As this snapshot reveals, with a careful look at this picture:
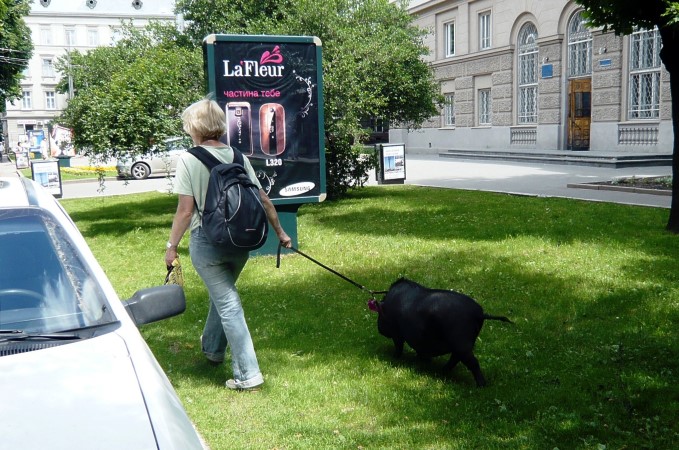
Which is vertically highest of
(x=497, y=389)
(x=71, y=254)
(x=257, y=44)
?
(x=257, y=44)

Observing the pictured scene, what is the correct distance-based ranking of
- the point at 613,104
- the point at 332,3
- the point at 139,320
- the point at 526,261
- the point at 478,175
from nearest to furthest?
the point at 139,320
the point at 526,261
the point at 332,3
the point at 478,175
the point at 613,104

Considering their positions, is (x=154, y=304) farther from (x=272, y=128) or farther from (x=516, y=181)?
(x=516, y=181)

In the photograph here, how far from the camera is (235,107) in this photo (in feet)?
31.0

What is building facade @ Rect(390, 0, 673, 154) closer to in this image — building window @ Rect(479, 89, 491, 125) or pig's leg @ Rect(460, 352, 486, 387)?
building window @ Rect(479, 89, 491, 125)

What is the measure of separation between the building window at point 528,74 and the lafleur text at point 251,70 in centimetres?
2563

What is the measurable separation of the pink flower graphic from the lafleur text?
6 cm

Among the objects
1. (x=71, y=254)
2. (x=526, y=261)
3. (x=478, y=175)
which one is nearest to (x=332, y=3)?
(x=526, y=261)

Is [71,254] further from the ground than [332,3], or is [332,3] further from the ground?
[332,3]

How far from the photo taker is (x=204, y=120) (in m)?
5.01

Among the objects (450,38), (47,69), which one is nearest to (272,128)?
(450,38)

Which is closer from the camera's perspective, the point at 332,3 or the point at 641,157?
the point at 332,3

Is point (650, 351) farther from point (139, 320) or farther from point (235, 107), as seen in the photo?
point (235, 107)

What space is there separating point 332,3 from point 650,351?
1088cm

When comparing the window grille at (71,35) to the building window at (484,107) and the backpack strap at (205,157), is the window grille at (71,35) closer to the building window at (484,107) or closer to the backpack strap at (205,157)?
the building window at (484,107)
